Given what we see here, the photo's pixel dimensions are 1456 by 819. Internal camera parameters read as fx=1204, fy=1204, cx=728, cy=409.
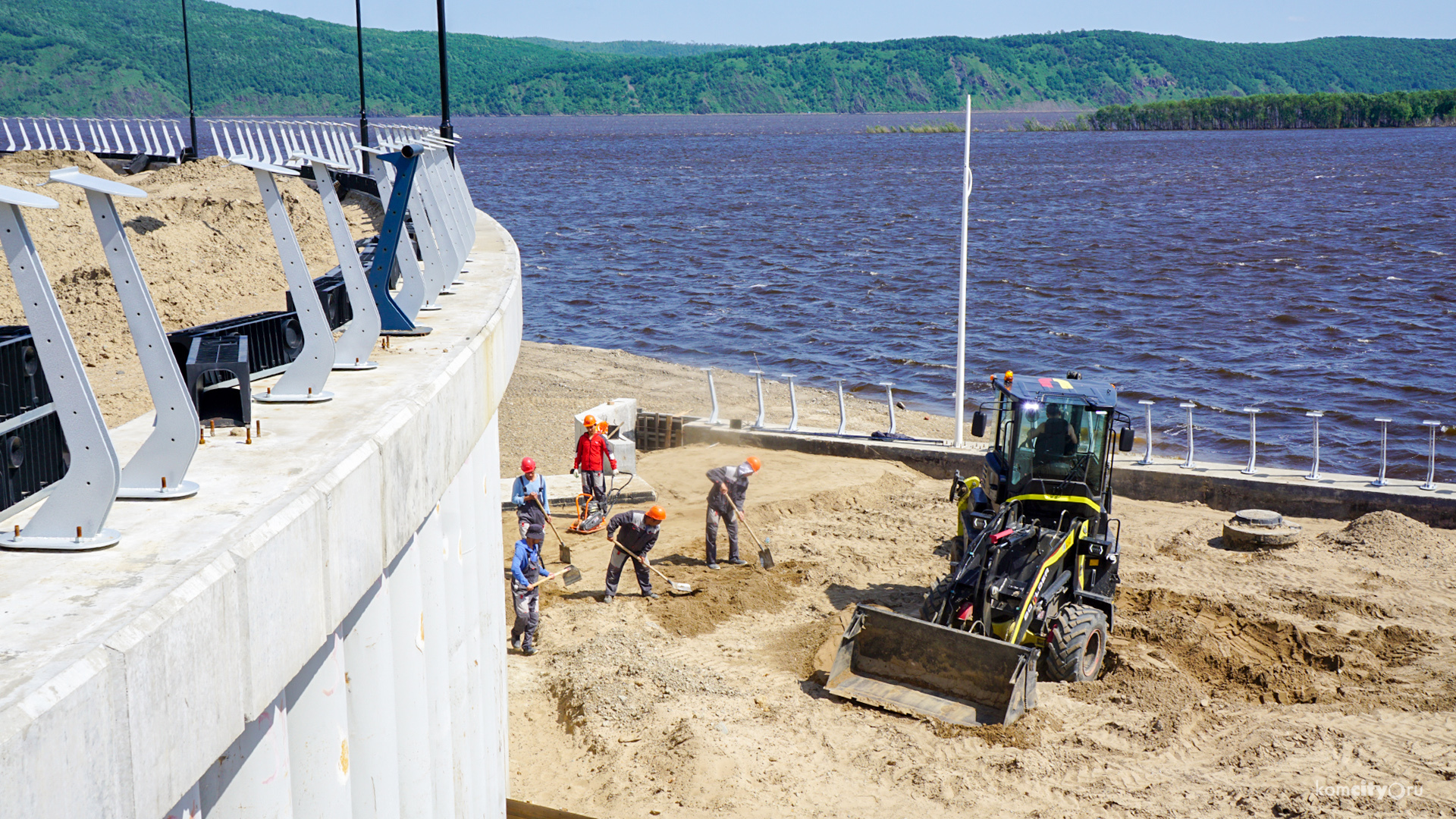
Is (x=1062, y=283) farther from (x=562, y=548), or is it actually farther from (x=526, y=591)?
(x=526, y=591)

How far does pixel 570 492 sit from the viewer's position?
55.7 ft

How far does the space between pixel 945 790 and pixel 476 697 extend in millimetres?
3663

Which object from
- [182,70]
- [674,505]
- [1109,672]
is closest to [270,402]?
[1109,672]

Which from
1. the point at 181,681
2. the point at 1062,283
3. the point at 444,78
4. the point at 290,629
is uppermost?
the point at 444,78

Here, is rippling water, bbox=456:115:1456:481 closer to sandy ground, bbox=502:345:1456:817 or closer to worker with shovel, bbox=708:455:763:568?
sandy ground, bbox=502:345:1456:817

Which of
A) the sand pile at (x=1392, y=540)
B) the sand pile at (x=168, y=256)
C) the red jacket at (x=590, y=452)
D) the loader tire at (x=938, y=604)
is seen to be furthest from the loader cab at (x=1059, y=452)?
the sand pile at (x=168, y=256)

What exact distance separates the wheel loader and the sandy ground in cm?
29

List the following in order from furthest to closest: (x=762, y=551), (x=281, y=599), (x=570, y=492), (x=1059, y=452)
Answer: (x=570, y=492), (x=762, y=551), (x=1059, y=452), (x=281, y=599)

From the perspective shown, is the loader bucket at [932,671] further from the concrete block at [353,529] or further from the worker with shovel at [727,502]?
the concrete block at [353,529]

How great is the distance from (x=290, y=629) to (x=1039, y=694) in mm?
7752

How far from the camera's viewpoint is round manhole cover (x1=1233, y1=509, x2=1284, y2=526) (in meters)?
15.2

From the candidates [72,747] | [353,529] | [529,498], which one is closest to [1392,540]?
[529,498]

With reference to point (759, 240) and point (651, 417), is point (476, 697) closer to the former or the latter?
point (651, 417)

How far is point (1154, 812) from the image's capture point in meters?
8.81
